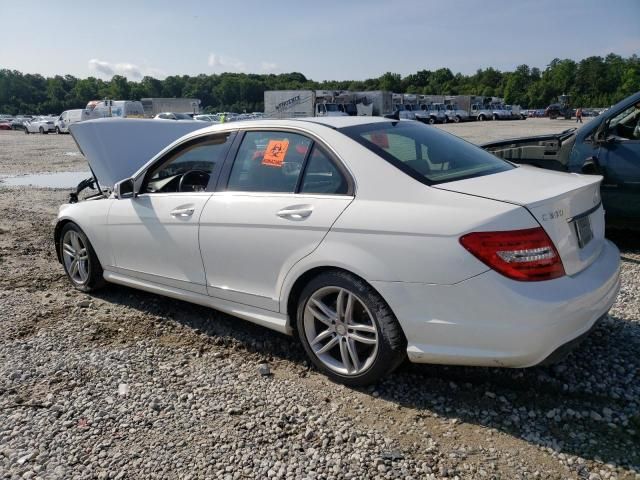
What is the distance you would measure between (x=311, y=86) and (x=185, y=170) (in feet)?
420

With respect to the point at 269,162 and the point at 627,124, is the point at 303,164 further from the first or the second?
the point at 627,124

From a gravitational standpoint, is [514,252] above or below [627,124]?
below

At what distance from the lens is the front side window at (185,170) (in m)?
4.01

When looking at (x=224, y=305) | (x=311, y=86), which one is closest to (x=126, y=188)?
(x=224, y=305)

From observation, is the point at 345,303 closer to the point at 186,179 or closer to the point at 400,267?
the point at 400,267

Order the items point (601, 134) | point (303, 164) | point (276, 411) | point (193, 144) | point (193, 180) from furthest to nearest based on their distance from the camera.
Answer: point (601, 134), point (193, 180), point (193, 144), point (303, 164), point (276, 411)

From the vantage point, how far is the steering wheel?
426 centimetres

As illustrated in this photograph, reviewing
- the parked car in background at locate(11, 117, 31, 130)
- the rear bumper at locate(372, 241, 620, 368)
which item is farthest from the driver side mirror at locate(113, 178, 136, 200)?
the parked car in background at locate(11, 117, 31, 130)

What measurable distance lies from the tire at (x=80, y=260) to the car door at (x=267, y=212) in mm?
1656

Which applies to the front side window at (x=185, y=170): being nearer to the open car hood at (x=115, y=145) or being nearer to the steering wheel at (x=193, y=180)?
the steering wheel at (x=193, y=180)

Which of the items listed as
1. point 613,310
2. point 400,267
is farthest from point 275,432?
point 613,310

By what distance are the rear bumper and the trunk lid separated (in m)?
0.15

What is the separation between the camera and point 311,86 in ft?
417

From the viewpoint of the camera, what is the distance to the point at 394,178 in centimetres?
291
